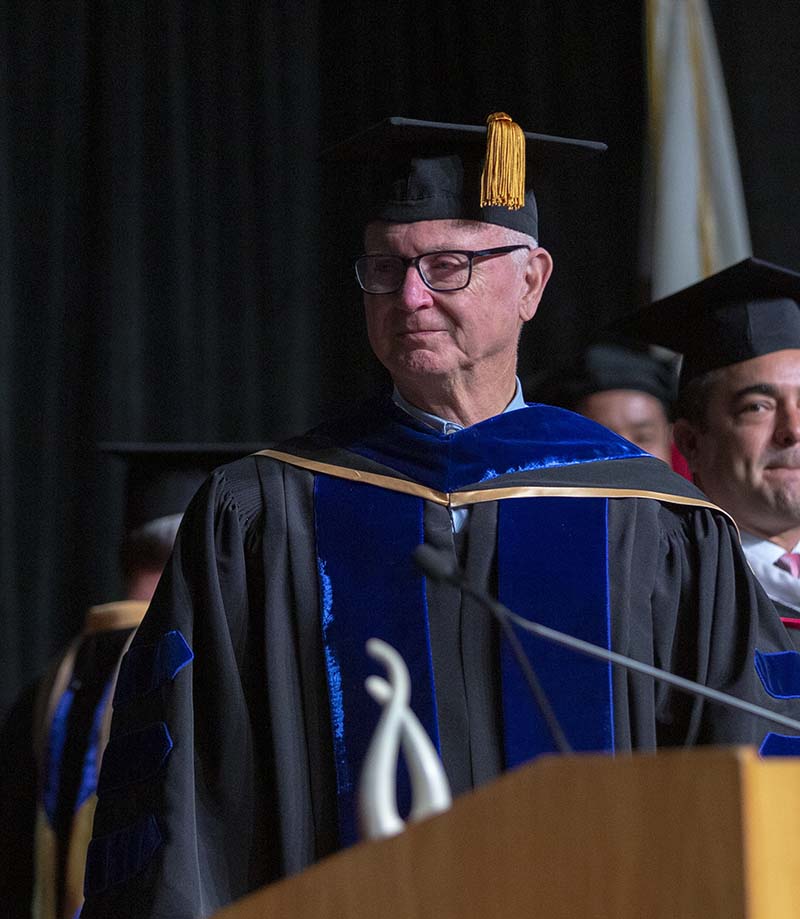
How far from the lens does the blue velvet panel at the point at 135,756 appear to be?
2.37 meters

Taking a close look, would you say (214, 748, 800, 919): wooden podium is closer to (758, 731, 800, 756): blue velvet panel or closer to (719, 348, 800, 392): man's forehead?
(758, 731, 800, 756): blue velvet panel

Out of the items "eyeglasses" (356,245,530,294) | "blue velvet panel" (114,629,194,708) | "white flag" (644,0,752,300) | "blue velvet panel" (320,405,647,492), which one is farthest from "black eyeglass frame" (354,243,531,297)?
"white flag" (644,0,752,300)

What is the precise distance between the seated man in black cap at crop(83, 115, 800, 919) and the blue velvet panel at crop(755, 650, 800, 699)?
1 centimetres

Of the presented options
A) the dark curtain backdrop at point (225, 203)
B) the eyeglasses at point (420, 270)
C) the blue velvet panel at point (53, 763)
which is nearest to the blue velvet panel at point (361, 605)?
the eyeglasses at point (420, 270)

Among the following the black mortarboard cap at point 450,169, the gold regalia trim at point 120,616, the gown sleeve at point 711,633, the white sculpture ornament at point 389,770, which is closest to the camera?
the white sculpture ornament at point 389,770

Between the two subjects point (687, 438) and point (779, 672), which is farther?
point (687, 438)

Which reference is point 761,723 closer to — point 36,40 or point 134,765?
point 134,765

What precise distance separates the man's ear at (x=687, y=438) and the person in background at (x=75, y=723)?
1.27 meters

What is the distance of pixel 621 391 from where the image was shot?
4.22 meters

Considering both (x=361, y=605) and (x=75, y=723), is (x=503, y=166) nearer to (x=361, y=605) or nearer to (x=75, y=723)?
(x=361, y=605)

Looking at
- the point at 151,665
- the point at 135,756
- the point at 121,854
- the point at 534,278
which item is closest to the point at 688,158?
the point at 534,278

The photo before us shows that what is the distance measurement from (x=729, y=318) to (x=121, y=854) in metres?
1.82

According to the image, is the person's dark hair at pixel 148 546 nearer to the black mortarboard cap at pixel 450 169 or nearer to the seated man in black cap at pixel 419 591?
the seated man in black cap at pixel 419 591

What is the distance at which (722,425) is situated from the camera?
3.28 meters
